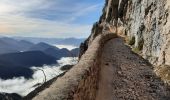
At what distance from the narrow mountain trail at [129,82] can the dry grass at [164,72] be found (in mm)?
234

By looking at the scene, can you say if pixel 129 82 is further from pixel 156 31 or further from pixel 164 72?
pixel 156 31

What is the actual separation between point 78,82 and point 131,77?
9.50 meters

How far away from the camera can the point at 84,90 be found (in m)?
12.5

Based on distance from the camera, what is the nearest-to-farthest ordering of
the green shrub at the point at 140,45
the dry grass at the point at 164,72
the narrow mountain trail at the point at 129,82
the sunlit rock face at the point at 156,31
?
the narrow mountain trail at the point at 129,82, the dry grass at the point at 164,72, the sunlit rock face at the point at 156,31, the green shrub at the point at 140,45

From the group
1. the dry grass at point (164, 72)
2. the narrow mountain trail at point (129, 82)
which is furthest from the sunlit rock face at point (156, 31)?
the narrow mountain trail at point (129, 82)

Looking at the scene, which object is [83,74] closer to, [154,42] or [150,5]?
[154,42]

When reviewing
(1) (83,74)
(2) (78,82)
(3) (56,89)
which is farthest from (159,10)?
(3) (56,89)

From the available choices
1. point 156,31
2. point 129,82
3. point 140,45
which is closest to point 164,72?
point 129,82

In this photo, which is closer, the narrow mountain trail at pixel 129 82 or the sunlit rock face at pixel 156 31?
the narrow mountain trail at pixel 129 82

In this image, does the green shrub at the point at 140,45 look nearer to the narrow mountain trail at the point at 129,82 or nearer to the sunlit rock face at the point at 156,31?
the sunlit rock face at the point at 156,31

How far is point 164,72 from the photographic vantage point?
1952 cm

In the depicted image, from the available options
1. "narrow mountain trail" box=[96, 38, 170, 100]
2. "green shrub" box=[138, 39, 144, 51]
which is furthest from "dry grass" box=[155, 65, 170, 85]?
"green shrub" box=[138, 39, 144, 51]

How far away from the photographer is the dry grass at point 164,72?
62.4 ft

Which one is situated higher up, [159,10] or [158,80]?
[159,10]
